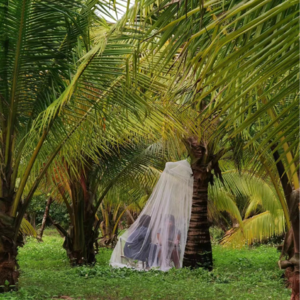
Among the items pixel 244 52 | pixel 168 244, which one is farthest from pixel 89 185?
pixel 244 52

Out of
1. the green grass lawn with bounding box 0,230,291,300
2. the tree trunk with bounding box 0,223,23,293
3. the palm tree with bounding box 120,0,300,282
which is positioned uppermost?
the palm tree with bounding box 120,0,300,282

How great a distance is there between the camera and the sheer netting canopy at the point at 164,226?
7742mm

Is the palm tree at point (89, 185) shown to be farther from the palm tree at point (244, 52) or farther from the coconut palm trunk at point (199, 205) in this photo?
the palm tree at point (244, 52)

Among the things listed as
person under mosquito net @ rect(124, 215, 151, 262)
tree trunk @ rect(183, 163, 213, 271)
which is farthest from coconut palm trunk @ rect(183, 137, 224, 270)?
person under mosquito net @ rect(124, 215, 151, 262)

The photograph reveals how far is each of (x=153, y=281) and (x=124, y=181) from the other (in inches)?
105

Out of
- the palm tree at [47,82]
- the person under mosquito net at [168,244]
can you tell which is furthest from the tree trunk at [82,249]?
the palm tree at [47,82]

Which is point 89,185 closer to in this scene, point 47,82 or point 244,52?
point 47,82

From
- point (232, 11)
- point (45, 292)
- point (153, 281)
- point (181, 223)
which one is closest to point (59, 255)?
point (181, 223)

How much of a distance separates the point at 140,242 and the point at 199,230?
1.02 m

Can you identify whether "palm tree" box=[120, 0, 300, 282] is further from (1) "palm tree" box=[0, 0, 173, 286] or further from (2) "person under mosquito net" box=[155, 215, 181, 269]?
(2) "person under mosquito net" box=[155, 215, 181, 269]

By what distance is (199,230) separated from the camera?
25.2 feet

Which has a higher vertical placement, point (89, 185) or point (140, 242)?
point (89, 185)

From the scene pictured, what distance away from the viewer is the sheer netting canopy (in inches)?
305

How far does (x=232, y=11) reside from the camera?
130cm
